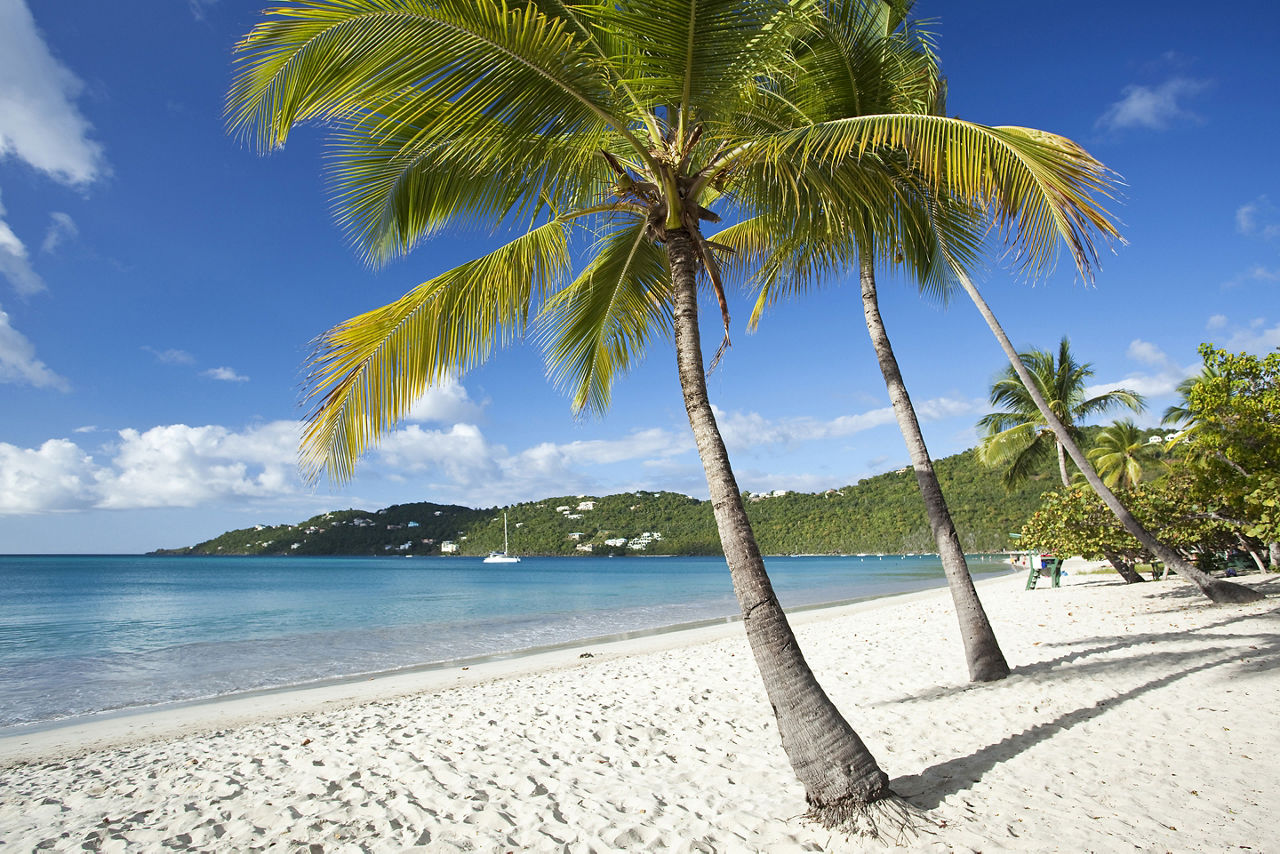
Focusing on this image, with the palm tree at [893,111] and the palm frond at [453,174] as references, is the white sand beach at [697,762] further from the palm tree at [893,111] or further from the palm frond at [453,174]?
the palm frond at [453,174]

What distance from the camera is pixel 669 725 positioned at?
18.7ft

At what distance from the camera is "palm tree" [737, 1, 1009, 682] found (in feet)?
15.9

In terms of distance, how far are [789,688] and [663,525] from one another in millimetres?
103274

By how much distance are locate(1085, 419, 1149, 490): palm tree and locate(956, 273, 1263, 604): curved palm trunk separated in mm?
16841

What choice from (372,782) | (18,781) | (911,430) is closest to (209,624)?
(18,781)

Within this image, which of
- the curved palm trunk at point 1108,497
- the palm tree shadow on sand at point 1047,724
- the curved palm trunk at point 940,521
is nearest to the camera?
the palm tree shadow on sand at point 1047,724

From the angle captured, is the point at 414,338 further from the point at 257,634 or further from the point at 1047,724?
the point at 257,634

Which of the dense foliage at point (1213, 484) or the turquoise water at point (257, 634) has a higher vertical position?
the dense foliage at point (1213, 484)

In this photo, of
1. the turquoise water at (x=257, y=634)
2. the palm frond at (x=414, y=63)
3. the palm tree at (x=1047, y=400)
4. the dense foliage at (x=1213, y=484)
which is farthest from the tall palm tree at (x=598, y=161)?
the palm tree at (x=1047, y=400)

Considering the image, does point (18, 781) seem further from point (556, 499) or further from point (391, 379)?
point (556, 499)

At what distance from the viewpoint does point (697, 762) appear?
4.60 metres

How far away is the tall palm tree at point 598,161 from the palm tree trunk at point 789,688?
1 centimetres

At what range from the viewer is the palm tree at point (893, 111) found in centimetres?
484

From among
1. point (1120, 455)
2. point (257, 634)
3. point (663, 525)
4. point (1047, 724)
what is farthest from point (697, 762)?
point (663, 525)
